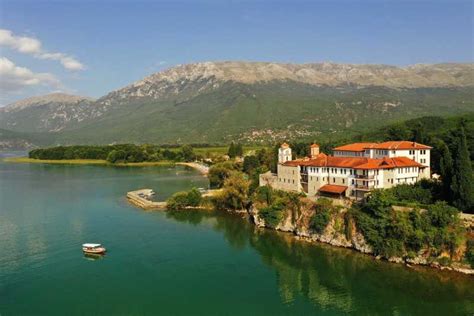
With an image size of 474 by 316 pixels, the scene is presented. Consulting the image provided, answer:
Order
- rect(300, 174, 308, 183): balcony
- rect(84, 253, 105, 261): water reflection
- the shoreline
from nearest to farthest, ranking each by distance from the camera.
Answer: rect(84, 253, 105, 261): water reflection
rect(300, 174, 308, 183): balcony
the shoreline

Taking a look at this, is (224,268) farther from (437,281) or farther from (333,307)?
(437,281)

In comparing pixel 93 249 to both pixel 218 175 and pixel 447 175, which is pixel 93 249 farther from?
pixel 218 175

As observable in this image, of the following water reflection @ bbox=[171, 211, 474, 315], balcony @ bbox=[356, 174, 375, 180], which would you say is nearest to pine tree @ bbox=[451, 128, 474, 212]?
water reflection @ bbox=[171, 211, 474, 315]

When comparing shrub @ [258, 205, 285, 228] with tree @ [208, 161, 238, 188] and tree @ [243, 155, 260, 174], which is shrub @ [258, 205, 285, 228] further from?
tree @ [243, 155, 260, 174]

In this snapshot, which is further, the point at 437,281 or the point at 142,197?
the point at 142,197

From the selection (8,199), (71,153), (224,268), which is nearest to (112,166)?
(71,153)
